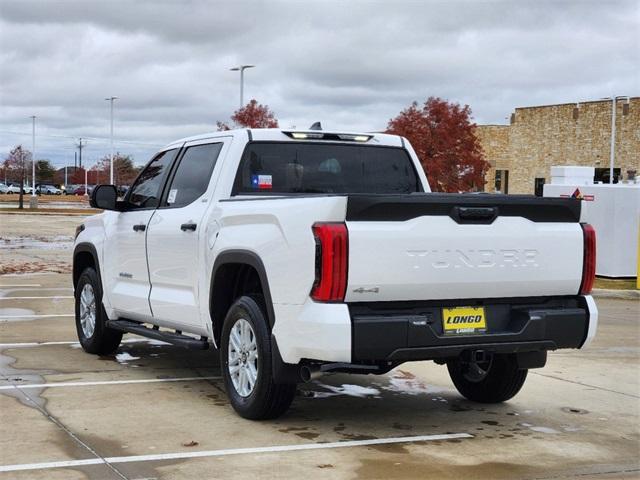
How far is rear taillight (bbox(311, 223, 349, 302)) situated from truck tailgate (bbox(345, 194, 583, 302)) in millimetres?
48

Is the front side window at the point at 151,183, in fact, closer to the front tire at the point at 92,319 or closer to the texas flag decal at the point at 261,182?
the front tire at the point at 92,319

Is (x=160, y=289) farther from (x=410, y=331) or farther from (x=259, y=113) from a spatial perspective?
(x=259, y=113)

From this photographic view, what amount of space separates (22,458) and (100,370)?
3057 mm

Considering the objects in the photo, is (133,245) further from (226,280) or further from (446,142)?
(446,142)

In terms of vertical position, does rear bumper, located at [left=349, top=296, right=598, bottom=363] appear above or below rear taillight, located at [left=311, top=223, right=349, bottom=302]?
below

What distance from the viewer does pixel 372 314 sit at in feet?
20.7

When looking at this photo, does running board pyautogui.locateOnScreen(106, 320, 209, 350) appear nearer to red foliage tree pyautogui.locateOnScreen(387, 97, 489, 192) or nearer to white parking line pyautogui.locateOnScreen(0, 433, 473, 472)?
white parking line pyautogui.locateOnScreen(0, 433, 473, 472)

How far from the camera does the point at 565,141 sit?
4722cm

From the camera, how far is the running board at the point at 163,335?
7840mm

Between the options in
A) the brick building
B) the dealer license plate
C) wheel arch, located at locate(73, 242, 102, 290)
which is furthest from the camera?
the brick building

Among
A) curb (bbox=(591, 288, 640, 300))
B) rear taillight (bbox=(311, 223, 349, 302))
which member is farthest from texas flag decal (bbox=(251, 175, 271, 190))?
curb (bbox=(591, 288, 640, 300))

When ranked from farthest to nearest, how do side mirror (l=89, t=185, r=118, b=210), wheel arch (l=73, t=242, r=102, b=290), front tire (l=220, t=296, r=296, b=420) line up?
wheel arch (l=73, t=242, r=102, b=290) < side mirror (l=89, t=185, r=118, b=210) < front tire (l=220, t=296, r=296, b=420)

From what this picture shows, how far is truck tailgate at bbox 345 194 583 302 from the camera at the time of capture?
6.23m

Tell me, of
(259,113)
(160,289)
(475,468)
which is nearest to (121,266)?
(160,289)
